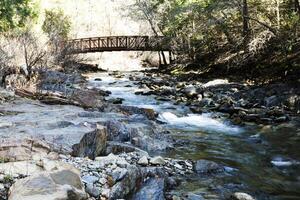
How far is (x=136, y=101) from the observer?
55.1ft

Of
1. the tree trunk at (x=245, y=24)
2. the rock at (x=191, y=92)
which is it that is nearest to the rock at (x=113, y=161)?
the rock at (x=191, y=92)

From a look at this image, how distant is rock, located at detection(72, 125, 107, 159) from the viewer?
6786 millimetres

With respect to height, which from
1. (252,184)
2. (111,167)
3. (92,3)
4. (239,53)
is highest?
(92,3)

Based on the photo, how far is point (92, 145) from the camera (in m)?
7.32

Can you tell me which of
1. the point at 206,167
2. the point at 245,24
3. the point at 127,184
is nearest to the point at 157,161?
the point at 206,167

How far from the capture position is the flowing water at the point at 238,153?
22.4 feet

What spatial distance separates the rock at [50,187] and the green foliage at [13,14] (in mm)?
16560

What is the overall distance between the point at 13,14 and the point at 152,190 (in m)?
17.3

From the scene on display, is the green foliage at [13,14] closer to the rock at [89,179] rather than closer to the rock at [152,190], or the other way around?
the rock at [152,190]

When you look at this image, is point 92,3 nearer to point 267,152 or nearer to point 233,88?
point 233,88

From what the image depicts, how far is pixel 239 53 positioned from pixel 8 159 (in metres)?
16.7

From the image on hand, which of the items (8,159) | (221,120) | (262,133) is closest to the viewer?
(8,159)

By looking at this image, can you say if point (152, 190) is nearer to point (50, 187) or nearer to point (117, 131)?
point (50, 187)

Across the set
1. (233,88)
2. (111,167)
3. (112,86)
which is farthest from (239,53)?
(111,167)
